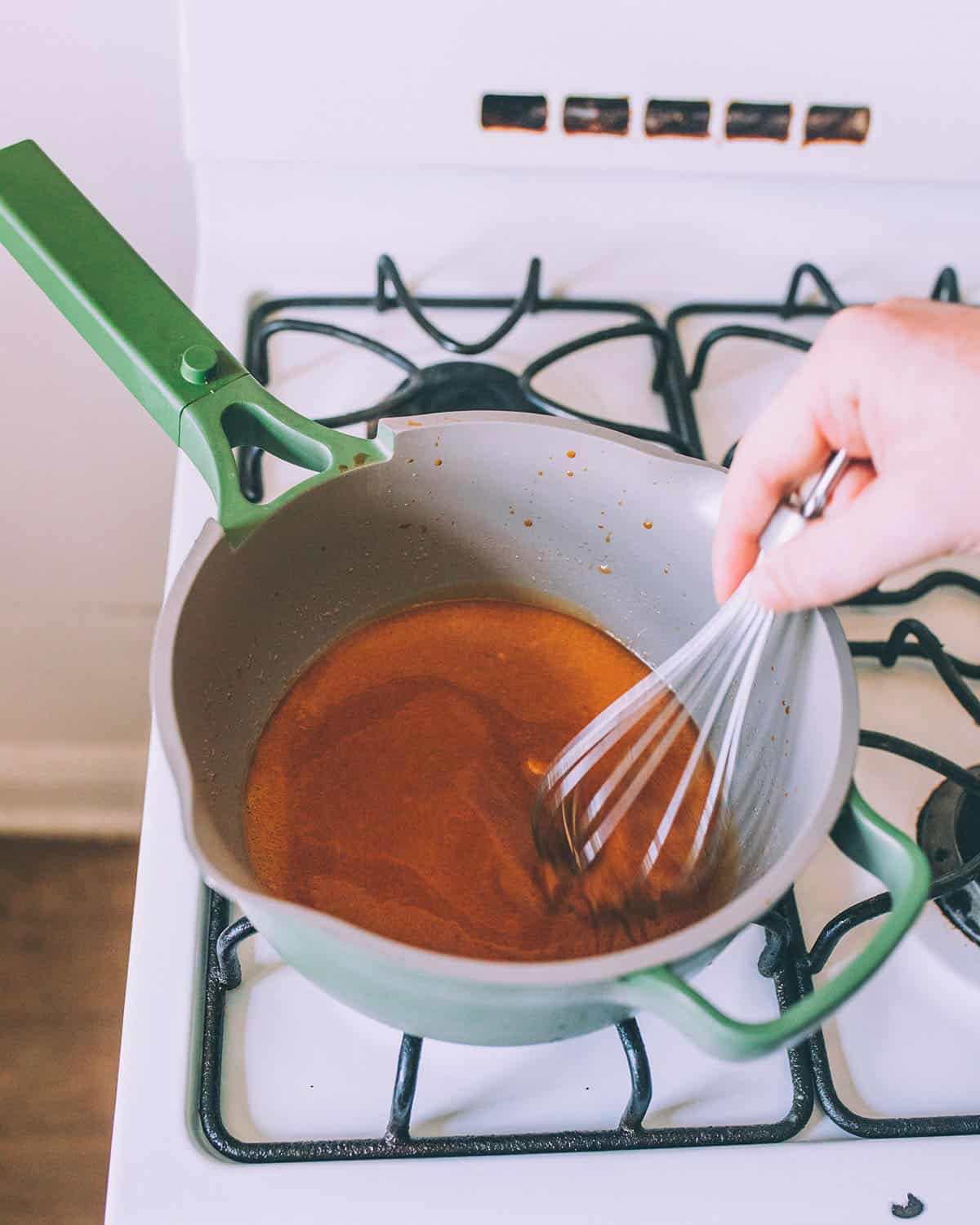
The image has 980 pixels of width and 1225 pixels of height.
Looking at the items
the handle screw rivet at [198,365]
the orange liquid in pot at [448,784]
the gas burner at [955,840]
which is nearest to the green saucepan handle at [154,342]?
the handle screw rivet at [198,365]

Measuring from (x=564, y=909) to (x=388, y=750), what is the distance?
105 millimetres

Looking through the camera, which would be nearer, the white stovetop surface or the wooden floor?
the white stovetop surface

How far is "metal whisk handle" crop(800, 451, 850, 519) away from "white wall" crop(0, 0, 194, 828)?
46cm

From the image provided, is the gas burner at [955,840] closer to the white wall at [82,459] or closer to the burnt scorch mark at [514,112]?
the burnt scorch mark at [514,112]

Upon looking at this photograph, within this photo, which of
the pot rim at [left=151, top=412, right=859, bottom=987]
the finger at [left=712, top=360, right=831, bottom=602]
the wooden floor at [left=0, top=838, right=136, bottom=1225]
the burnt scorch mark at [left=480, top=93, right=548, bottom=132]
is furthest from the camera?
the wooden floor at [left=0, top=838, right=136, bottom=1225]

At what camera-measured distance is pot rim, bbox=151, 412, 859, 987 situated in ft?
0.94

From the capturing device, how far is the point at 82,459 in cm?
83

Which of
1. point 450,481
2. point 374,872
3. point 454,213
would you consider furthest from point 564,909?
point 454,213

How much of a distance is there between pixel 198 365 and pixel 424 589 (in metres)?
0.16

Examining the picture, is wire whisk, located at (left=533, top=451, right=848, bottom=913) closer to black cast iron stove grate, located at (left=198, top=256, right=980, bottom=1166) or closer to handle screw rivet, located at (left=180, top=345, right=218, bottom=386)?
black cast iron stove grate, located at (left=198, top=256, right=980, bottom=1166)

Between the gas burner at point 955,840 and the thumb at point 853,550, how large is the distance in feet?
0.44

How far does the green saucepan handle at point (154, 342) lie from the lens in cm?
41

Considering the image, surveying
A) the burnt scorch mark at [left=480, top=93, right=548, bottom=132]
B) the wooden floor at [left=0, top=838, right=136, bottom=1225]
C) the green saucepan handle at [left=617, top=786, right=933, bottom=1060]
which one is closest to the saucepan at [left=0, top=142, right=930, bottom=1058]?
the green saucepan handle at [left=617, top=786, right=933, bottom=1060]

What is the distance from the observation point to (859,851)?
0.34 m
